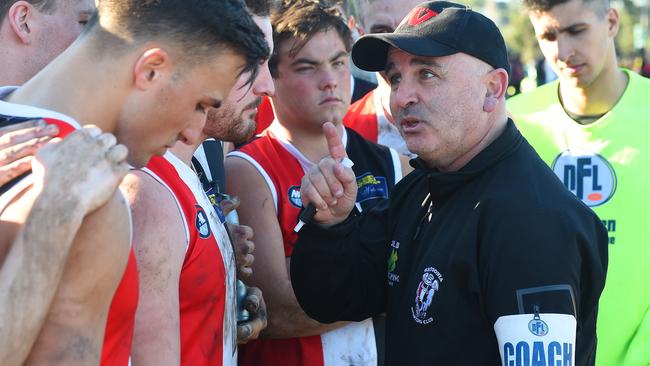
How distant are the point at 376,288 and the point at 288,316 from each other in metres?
0.50

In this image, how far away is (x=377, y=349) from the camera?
4082mm

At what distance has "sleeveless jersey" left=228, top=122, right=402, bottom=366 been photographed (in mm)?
4031

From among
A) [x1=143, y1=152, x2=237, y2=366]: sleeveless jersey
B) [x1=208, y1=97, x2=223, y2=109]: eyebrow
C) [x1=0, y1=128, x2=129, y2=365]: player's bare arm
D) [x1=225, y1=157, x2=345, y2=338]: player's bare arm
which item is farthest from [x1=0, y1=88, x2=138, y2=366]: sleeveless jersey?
[x1=225, y1=157, x2=345, y2=338]: player's bare arm

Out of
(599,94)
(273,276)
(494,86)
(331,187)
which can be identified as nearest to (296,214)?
(273,276)

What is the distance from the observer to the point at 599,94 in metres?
5.04

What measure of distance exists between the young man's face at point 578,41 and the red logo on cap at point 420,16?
184 cm

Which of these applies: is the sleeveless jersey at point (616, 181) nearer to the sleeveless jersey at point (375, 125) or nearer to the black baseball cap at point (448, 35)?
the sleeveless jersey at point (375, 125)

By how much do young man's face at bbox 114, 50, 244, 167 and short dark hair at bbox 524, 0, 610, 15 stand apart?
9.48 feet

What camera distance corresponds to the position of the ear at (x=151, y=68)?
2541 millimetres

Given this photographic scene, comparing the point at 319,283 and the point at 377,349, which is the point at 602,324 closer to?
the point at 377,349

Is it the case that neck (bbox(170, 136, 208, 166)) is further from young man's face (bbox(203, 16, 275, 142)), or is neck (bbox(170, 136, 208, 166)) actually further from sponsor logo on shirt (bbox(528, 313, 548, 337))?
sponsor logo on shirt (bbox(528, 313, 548, 337))

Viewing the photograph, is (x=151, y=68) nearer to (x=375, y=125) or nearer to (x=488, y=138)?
(x=488, y=138)

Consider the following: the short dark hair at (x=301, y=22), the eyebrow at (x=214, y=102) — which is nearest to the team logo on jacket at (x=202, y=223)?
the eyebrow at (x=214, y=102)

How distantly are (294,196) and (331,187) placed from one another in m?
0.75
